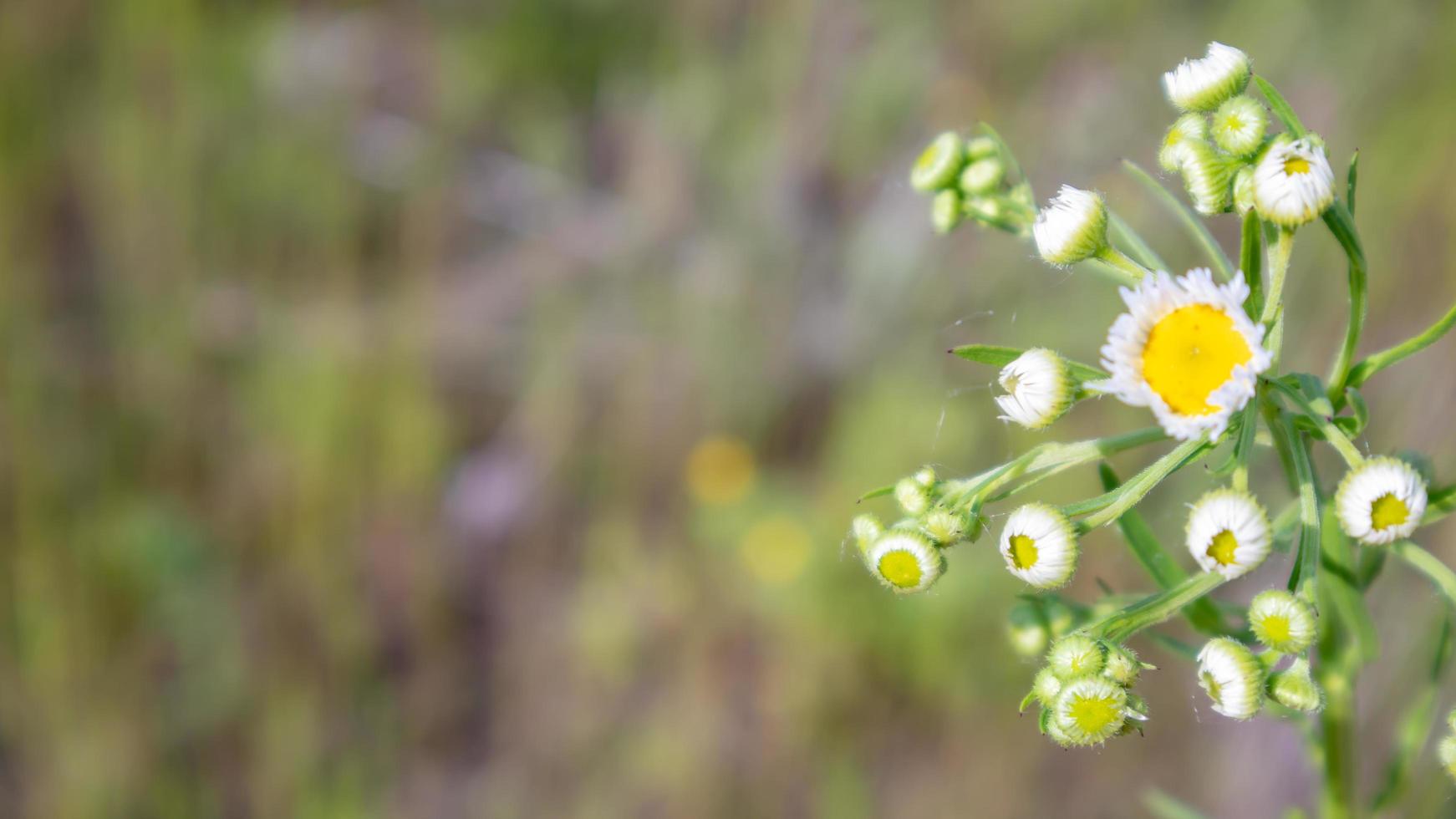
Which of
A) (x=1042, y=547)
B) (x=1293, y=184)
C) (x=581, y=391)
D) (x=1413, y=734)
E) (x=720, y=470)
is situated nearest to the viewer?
(x=1293, y=184)

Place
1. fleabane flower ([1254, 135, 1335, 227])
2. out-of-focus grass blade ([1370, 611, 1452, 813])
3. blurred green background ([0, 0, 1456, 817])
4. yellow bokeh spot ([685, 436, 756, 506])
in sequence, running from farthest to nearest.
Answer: yellow bokeh spot ([685, 436, 756, 506]) → blurred green background ([0, 0, 1456, 817]) → out-of-focus grass blade ([1370, 611, 1452, 813]) → fleabane flower ([1254, 135, 1335, 227])

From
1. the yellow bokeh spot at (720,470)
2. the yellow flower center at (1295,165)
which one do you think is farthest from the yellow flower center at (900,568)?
the yellow bokeh spot at (720,470)

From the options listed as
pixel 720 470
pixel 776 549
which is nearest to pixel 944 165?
pixel 776 549

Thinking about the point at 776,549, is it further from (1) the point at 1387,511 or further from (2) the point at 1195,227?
(1) the point at 1387,511

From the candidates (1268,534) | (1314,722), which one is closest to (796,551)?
(1314,722)

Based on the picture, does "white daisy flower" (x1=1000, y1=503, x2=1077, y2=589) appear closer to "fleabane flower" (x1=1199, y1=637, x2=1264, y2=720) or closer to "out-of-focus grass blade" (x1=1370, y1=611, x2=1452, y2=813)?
"fleabane flower" (x1=1199, y1=637, x2=1264, y2=720)

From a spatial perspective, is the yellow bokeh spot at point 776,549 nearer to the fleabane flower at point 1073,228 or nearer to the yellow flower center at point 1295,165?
the fleabane flower at point 1073,228

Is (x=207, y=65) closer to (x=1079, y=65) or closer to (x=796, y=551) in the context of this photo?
(x=796, y=551)

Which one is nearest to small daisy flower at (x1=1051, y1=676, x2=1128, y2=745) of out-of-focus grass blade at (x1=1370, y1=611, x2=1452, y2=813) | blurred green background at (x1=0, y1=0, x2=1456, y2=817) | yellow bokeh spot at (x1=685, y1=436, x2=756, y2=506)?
out-of-focus grass blade at (x1=1370, y1=611, x2=1452, y2=813)
